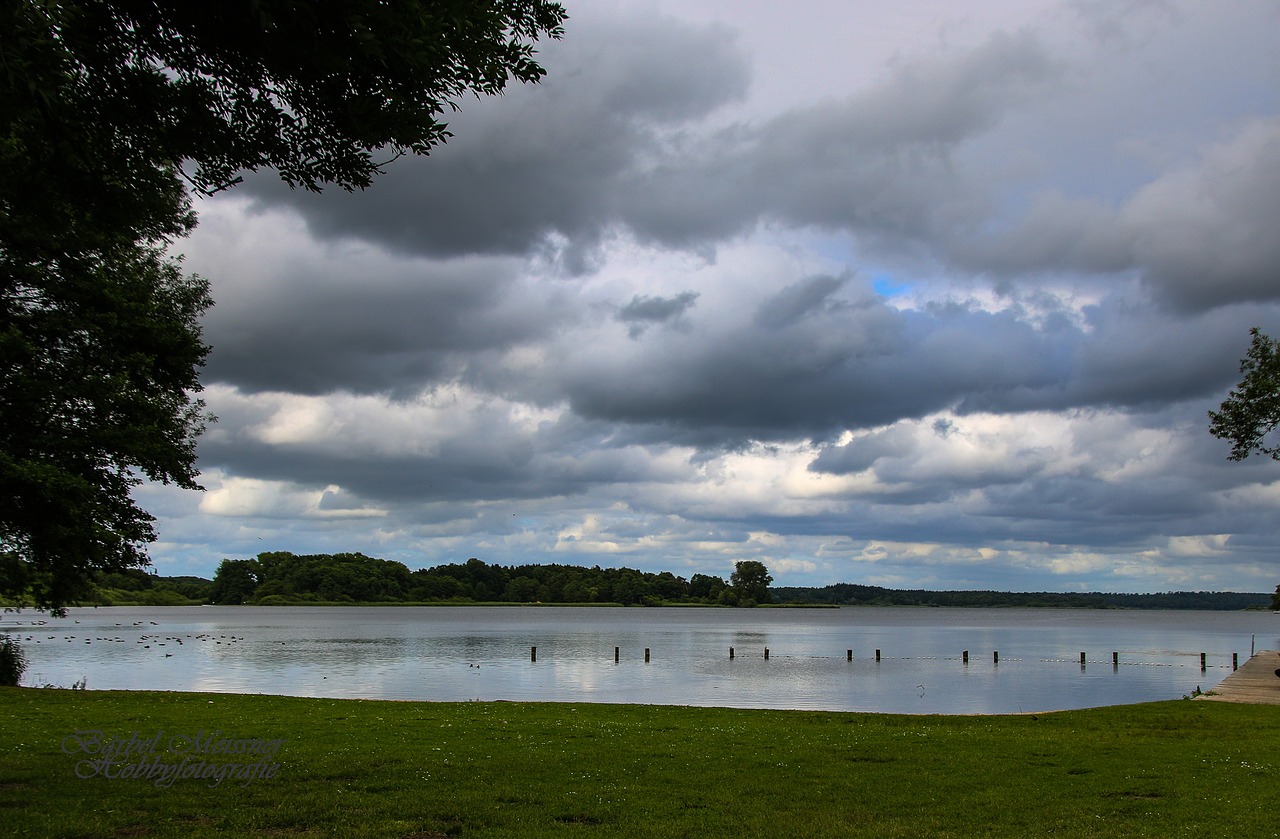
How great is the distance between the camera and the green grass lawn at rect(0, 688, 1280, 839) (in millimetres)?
10367

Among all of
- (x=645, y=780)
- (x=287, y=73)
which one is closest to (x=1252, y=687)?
(x=645, y=780)

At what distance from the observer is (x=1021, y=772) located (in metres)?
14.5

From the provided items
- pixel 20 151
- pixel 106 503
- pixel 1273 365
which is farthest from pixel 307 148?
pixel 1273 365

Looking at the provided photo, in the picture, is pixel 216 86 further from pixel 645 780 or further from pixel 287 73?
pixel 645 780

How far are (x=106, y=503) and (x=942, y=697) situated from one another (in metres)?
38.2

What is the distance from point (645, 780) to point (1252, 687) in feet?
118

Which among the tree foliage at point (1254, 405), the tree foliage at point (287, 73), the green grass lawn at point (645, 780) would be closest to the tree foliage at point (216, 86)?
the tree foliage at point (287, 73)

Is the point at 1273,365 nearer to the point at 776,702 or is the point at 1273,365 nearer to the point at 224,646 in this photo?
the point at 776,702

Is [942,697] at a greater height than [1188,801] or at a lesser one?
lesser

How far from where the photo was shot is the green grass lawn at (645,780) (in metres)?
10.4

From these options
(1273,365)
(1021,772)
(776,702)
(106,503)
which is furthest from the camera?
(776,702)

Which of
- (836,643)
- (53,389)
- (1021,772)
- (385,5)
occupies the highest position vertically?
(385,5)

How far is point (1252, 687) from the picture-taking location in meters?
37.5

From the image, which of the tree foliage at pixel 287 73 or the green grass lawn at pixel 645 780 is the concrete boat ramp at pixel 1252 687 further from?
the tree foliage at pixel 287 73
